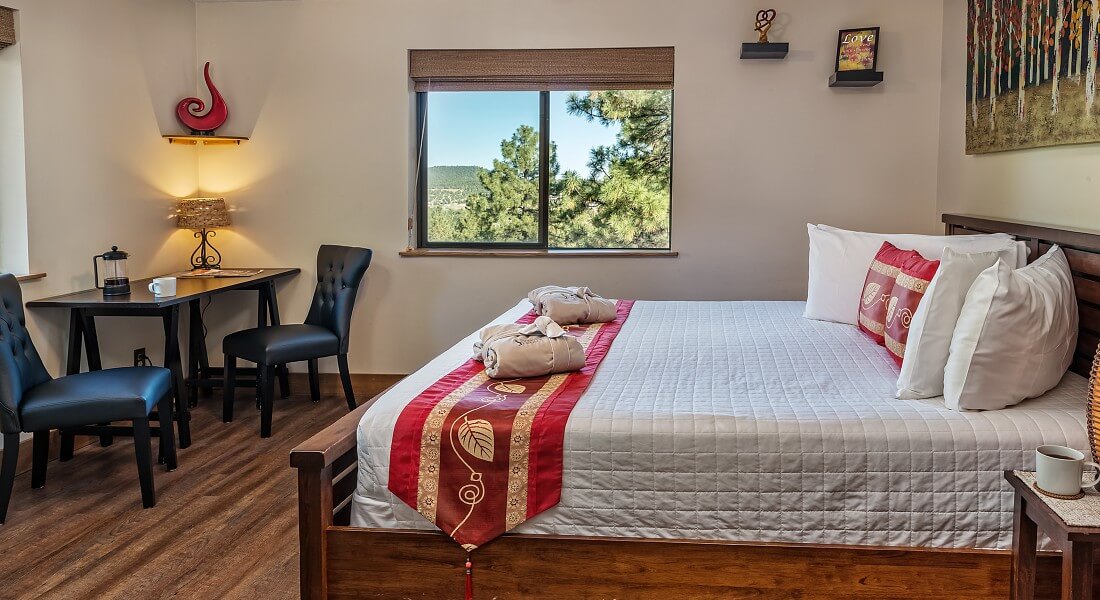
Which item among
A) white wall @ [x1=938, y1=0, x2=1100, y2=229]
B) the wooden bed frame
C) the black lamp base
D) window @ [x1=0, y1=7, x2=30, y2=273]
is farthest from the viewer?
the black lamp base

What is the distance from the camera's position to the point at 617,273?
5000 millimetres

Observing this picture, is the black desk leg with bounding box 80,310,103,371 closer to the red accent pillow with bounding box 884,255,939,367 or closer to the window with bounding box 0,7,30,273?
the window with bounding box 0,7,30,273

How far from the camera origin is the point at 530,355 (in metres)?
2.66

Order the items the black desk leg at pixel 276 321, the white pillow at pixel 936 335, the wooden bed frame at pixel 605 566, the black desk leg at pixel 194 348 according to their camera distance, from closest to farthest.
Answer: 1. the wooden bed frame at pixel 605 566
2. the white pillow at pixel 936 335
3. the black desk leg at pixel 194 348
4. the black desk leg at pixel 276 321

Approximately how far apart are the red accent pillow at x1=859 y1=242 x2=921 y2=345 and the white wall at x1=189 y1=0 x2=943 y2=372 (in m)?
1.36

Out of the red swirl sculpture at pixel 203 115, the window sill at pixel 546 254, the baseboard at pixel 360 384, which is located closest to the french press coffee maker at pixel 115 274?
the red swirl sculpture at pixel 203 115

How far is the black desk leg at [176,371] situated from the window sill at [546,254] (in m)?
1.37

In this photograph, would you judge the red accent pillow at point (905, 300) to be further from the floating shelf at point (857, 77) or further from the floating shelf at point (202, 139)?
the floating shelf at point (202, 139)

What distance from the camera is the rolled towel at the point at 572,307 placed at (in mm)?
3652

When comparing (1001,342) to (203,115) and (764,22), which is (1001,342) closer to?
(764,22)

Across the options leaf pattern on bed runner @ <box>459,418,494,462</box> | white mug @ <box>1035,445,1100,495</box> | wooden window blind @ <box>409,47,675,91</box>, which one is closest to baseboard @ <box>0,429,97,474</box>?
leaf pattern on bed runner @ <box>459,418,494,462</box>

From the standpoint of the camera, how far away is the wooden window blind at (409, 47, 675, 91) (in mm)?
4836

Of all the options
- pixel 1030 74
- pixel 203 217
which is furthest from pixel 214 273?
pixel 1030 74

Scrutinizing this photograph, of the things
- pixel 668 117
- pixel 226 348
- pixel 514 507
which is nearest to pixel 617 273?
pixel 668 117
